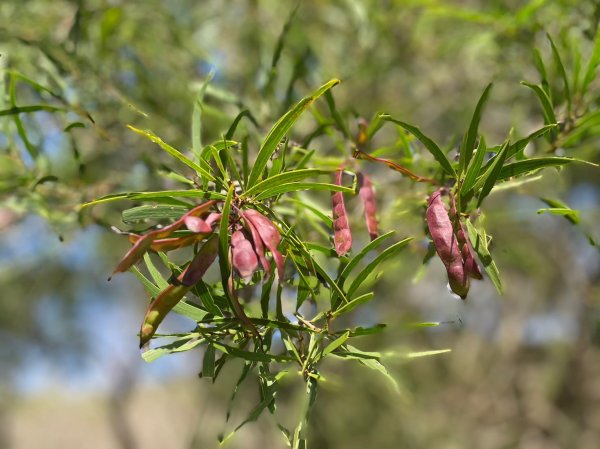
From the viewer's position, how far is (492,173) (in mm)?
382

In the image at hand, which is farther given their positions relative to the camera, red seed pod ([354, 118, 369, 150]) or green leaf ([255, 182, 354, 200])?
red seed pod ([354, 118, 369, 150])

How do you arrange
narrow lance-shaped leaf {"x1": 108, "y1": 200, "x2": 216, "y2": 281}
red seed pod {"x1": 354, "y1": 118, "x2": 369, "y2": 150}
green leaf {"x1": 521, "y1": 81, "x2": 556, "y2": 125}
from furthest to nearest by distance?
red seed pod {"x1": 354, "y1": 118, "x2": 369, "y2": 150} → green leaf {"x1": 521, "y1": 81, "x2": 556, "y2": 125} → narrow lance-shaped leaf {"x1": 108, "y1": 200, "x2": 216, "y2": 281}

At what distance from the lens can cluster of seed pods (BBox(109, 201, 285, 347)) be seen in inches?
12.8

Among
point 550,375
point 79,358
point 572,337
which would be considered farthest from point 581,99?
point 79,358

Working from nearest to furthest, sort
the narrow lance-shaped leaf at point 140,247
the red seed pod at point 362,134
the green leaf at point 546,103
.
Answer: the narrow lance-shaped leaf at point 140,247
the green leaf at point 546,103
the red seed pod at point 362,134

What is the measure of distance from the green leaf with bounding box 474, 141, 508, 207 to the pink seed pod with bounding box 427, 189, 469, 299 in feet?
0.10

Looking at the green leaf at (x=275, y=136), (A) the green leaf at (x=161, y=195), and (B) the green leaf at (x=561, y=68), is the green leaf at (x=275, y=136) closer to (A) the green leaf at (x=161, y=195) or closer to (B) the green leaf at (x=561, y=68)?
(A) the green leaf at (x=161, y=195)

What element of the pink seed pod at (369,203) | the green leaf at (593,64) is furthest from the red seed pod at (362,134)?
the green leaf at (593,64)

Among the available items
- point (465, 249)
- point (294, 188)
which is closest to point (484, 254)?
point (465, 249)

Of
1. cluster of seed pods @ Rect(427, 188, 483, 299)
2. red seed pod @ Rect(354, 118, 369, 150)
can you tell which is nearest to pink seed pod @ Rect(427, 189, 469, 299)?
cluster of seed pods @ Rect(427, 188, 483, 299)

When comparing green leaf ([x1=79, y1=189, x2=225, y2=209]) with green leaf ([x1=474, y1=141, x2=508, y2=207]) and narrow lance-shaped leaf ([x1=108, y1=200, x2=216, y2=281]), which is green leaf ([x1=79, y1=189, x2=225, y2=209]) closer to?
narrow lance-shaped leaf ([x1=108, y1=200, x2=216, y2=281])

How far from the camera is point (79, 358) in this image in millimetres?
4398

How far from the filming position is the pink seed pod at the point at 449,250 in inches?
14.8

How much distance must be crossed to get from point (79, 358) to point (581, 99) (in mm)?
4377
